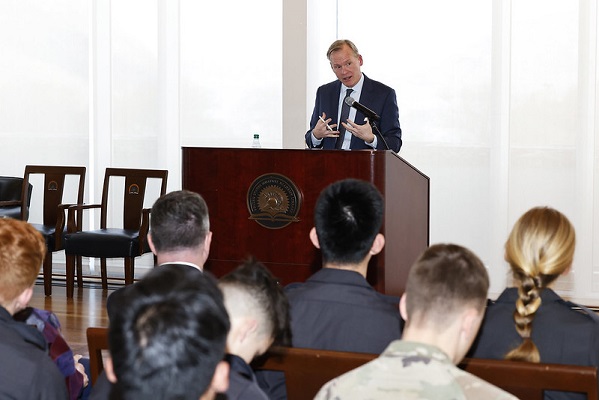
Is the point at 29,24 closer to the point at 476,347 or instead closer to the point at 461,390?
the point at 476,347

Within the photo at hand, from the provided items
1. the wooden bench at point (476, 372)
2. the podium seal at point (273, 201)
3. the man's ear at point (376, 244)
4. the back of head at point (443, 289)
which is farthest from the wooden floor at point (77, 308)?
the back of head at point (443, 289)

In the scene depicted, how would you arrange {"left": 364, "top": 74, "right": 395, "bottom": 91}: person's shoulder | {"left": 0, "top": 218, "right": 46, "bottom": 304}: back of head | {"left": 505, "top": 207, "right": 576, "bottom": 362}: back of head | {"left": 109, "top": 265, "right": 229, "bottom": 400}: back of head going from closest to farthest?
{"left": 109, "top": 265, "right": 229, "bottom": 400}: back of head < {"left": 505, "top": 207, "right": 576, "bottom": 362}: back of head < {"left": 0, "top": 218, "right": 46, "bottom": 304}: back of head < {"left": 364, "top": 74, "right": 395, "bottom": 91}: person's shoulder

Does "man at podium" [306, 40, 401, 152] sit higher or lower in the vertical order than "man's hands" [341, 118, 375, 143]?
higher

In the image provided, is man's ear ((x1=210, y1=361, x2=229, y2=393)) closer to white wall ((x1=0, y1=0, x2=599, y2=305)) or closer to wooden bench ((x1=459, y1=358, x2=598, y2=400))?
wooden bench ((x1=459, y1=358, x2=598, y2=400))

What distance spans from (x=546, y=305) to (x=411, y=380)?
0.85 m

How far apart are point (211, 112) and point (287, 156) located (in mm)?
3607

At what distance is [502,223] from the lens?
6.91 m

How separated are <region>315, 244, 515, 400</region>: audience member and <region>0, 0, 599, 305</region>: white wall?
5249 mm

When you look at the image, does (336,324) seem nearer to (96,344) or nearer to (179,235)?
(96,344)

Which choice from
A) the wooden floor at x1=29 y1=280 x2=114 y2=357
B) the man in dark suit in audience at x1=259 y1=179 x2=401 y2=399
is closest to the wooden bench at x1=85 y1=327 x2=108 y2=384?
the man in dark suit in audience at x1=259 y1=179 x2=401 y2=399

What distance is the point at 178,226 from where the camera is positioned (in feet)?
9.43

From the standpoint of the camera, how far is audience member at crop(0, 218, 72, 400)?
2.02 meters

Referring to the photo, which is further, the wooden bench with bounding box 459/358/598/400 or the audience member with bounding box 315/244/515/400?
the wooden bench with bounding box 459/358/598/400

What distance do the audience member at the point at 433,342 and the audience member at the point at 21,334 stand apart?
0.77 m
